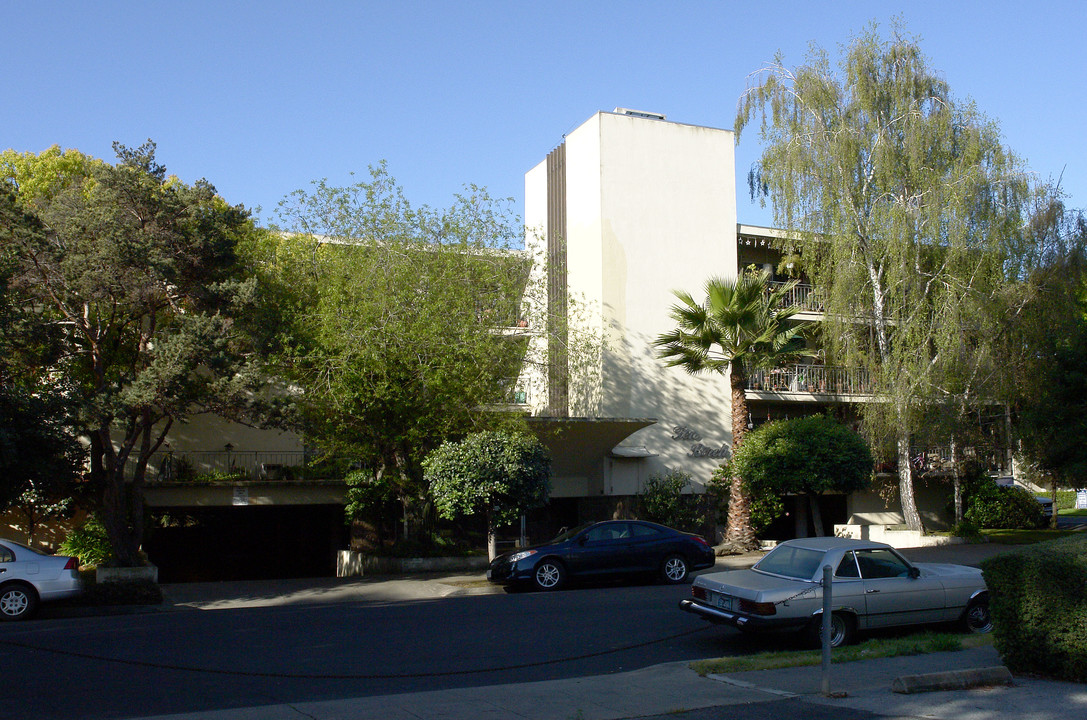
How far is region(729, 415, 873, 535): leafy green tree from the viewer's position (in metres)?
24.3

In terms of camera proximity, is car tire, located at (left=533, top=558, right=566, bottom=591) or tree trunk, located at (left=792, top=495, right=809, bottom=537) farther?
tree trunk, located at (left=792, top=495, right=809, bottom=537)

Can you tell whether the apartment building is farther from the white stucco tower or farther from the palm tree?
the palm tree

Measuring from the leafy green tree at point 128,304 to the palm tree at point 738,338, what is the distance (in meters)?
11.4

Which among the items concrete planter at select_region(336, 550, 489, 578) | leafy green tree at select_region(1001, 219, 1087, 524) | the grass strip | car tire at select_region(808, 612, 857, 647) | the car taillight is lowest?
concrete planter at select_region(336, 550, 489, 578)

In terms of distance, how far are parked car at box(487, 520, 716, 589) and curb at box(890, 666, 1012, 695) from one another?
8786 millimetres

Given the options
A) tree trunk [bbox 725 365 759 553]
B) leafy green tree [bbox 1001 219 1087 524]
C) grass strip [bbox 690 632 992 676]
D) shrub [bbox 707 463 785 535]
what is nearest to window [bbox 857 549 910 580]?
grass strip [bbox 690 632 992 676]

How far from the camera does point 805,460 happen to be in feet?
79.8

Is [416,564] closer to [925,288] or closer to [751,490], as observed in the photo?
[751,490]

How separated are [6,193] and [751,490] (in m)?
19.3

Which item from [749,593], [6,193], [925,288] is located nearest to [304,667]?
[749,593]

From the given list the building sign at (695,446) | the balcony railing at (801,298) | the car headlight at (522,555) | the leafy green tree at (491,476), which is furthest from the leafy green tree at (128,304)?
the balcony railing at (801,298)

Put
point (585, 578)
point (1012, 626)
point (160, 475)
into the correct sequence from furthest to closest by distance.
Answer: point (160, 475) < point (585, 578) < point (1012, 626)

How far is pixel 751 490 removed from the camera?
24938 mm

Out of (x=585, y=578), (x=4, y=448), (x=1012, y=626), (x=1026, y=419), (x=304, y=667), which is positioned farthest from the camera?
(x=1026, y=419)
